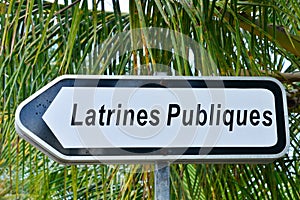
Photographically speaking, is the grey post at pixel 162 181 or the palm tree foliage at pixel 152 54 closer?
the grey post at pixel 162 181

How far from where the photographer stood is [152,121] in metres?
0.44

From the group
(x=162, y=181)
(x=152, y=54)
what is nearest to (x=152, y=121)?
(x=162, y=181)

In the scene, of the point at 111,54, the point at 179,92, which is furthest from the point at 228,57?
the point at 179,92

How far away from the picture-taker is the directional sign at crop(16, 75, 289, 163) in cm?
43

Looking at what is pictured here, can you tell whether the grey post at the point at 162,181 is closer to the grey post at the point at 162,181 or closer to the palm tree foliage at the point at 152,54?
the grey post at the point at 162,181

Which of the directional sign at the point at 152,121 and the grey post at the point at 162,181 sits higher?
the directional sign at the point at 152,121

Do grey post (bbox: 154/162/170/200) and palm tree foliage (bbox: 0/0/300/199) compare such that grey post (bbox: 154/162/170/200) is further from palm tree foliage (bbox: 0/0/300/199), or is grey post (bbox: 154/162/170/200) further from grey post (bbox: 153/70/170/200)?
palm tree foliage (bbox: 0/0/300/199)

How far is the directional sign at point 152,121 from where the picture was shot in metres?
0.43

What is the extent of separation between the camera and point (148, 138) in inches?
17.3

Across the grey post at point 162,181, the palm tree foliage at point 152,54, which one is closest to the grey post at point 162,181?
the grey post at point 162,181

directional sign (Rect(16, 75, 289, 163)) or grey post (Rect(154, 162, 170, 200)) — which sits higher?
directional sign (Rect(16, 75, 289, 163))

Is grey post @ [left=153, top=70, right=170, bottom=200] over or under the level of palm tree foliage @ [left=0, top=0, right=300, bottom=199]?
under

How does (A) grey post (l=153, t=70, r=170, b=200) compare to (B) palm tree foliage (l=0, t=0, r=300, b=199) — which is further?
(B) palm tree foliage (l=0, t=0, r=300, b=199)

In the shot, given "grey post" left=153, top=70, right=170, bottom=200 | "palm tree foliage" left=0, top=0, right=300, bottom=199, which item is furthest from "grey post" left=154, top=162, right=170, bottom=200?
"palm tree foliage" left=0, top=0, right=300, bottom=199
